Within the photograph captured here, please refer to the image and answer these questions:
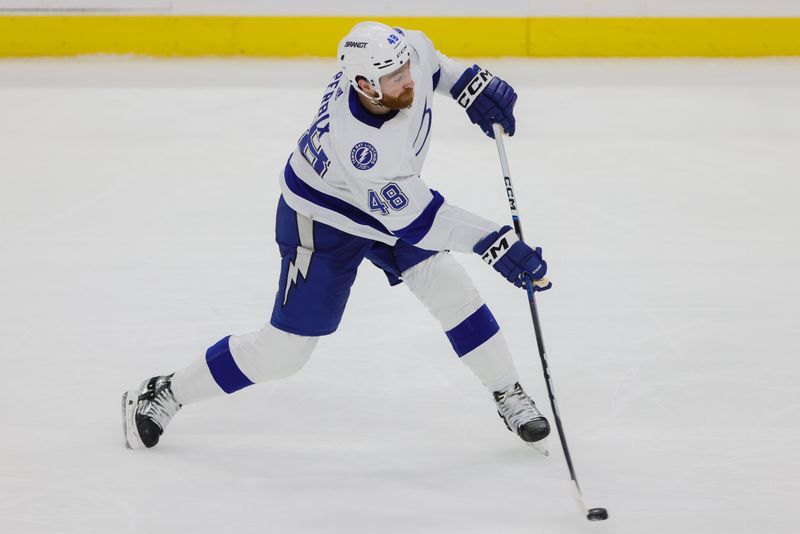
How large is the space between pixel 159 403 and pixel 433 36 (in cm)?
444

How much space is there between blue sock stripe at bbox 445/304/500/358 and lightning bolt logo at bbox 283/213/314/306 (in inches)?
16.5

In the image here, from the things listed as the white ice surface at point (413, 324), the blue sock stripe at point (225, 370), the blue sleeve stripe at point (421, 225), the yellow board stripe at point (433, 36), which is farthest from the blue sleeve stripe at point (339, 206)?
the yellow board stripe at point (433, 36)

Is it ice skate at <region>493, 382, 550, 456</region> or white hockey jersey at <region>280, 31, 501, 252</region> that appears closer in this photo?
white hockey jersey at <region>280, 31, 501, 252</region>

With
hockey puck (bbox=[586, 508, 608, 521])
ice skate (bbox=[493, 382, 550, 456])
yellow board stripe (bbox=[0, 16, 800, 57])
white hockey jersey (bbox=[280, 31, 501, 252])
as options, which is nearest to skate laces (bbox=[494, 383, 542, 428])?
ice skate (bbox=[493, 382, 550, 456])

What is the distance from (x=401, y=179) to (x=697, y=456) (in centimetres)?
104

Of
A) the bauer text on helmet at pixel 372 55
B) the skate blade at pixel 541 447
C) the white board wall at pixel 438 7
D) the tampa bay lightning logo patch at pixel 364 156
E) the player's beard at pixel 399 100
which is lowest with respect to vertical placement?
the skate blade at pixel 541 447

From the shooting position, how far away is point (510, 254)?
235cm

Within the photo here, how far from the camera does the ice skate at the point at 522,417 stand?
8.56 ft

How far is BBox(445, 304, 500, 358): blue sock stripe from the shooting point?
2660 millimetres

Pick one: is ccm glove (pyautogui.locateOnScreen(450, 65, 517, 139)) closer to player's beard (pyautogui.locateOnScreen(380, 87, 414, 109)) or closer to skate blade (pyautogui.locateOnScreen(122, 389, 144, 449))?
player's beard (pyautogui.locateOnScreen(380, 87, 414, 109))

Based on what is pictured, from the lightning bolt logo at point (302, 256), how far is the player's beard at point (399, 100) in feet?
1.30

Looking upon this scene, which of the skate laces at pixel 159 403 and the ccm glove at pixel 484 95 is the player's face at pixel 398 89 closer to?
the ccm glove at pixel 484 95

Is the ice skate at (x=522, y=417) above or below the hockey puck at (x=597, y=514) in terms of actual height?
above

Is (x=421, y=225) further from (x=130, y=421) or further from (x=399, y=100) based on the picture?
(x=130, y=421)
